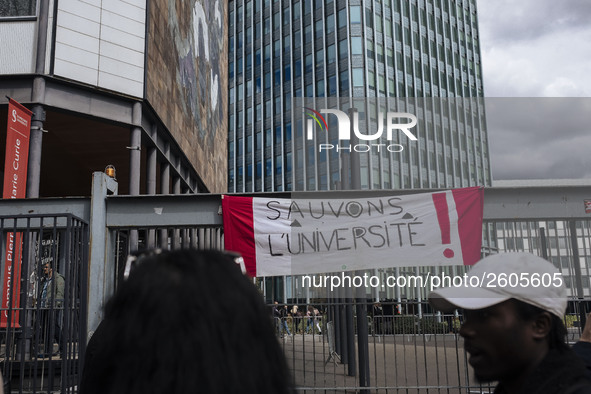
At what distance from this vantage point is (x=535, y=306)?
2164 millimetres

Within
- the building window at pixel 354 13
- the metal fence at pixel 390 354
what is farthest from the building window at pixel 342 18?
the metal fence at pixel 390 354

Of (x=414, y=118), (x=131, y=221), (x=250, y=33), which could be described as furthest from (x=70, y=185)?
(x=250, y=33)

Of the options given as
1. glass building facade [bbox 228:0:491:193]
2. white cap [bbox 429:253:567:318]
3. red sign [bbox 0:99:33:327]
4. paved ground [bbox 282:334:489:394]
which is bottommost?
paved ground [bbox 282:334:489:394]

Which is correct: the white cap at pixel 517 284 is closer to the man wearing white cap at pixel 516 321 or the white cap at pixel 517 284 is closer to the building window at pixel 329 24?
the man wearing white cap at pixel 516 321

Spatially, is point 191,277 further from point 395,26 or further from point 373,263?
point 395,26

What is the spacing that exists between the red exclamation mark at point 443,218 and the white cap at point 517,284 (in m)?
5.10

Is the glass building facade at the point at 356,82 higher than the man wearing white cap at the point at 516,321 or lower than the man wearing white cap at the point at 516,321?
higher

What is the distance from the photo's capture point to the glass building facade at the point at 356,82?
192ft

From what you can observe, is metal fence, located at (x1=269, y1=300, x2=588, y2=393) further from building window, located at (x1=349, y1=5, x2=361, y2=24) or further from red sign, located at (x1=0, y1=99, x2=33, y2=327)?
building window, located at (x1=349, y1=5, x2=361, y2=24)

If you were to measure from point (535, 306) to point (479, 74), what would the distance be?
72.3m

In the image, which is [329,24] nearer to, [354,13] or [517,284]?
[354,13]

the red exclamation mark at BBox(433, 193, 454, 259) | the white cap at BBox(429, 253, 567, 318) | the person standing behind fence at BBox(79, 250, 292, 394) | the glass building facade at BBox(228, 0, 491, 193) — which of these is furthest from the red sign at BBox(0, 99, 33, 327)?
the glass building facade at BBox(228, 0, 491, 193)

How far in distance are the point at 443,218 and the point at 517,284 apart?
17.5 feet

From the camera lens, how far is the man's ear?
2.16 meters
